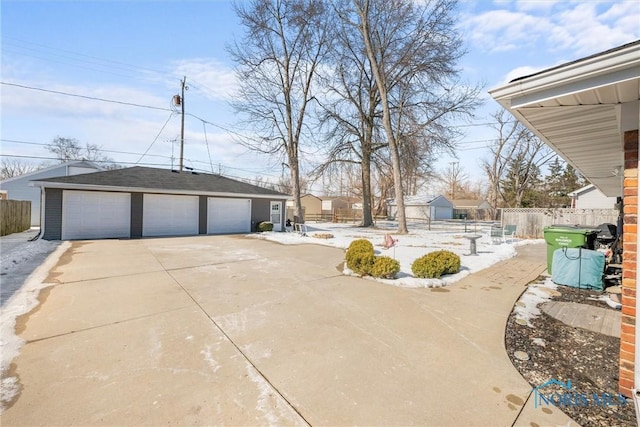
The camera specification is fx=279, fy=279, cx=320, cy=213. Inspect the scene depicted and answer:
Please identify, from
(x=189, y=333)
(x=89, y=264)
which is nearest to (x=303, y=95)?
(x=89, y=264)

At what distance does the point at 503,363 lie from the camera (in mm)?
2686

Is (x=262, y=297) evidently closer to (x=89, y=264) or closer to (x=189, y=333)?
(x=189, y=333)

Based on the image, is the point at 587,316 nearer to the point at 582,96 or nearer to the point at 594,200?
the point at 582,96

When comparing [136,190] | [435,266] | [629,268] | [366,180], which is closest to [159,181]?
[136,190]

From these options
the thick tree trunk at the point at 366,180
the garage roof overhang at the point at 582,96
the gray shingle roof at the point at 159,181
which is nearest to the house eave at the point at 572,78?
the garage roof overhang at the point at 582,96

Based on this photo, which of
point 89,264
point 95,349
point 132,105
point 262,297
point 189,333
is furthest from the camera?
point 132,105

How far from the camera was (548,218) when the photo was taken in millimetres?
14375

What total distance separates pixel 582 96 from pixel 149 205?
606 inches

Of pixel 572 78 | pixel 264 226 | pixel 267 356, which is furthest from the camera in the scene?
pixel 264 226

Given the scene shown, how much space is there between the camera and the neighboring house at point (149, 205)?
1152 centimetres

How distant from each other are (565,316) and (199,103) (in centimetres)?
2195

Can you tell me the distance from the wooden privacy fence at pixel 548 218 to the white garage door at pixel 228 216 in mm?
15006

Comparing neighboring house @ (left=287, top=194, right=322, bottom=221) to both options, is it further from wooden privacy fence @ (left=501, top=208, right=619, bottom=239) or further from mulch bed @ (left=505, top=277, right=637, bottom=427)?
mulch bed @ (left=505, top=277, right=637, bottom=427)

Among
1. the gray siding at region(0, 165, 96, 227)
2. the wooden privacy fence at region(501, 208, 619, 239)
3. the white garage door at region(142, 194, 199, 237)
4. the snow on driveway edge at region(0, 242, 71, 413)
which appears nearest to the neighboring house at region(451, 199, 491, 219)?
the wooden privacy fence at region(501, 208, 619, 239)
